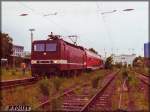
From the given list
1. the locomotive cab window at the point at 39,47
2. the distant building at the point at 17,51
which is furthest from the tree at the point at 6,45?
the locomotive cab window at the point at 39,47

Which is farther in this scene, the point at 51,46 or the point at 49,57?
the point at 51,46

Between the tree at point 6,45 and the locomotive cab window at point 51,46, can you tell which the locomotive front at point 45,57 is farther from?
the tree at point 6,45

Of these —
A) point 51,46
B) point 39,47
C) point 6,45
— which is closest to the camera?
point 51,46

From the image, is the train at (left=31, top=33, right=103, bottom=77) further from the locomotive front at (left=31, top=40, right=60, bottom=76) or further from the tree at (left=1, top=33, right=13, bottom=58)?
the tree at (left=1, top=33, right=13, bottom=58)

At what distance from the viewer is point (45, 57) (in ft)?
89.8

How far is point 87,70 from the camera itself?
Result: 46.8 metres

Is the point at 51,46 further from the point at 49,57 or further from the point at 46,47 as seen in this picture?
the point at 49,57

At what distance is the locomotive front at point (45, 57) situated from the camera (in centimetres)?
2680

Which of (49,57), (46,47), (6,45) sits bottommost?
(49,57)

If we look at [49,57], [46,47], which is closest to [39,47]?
[46,47]

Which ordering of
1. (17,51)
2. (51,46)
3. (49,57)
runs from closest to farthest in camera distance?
(49,57) < (51,46) < (17,51)

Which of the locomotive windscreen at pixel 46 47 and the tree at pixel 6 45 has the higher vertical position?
the tree at pixel 6 45

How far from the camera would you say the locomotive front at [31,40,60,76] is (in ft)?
87.9

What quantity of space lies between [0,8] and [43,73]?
821cm
